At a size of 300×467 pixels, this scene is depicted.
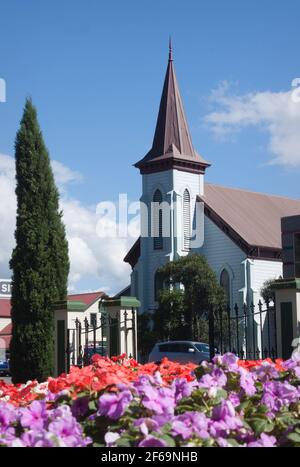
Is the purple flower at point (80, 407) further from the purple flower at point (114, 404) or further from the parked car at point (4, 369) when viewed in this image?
the parked car at point (4, 369)

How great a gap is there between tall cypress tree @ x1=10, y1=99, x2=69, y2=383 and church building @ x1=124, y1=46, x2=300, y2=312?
30.5 m

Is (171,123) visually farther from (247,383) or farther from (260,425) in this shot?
(260,425)

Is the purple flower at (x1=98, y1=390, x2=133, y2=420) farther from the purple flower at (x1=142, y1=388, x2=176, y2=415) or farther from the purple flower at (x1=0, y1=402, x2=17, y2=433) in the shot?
the purple flower at (x1=0, y1=402, x2=17, y2=433)

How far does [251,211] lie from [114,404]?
50398 mm

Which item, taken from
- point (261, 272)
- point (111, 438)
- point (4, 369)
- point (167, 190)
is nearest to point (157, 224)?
point (167, 190)

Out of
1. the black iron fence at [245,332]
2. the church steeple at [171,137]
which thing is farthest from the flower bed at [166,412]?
the church steeple at [171,137]

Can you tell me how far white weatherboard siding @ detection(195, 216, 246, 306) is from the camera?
161 ft

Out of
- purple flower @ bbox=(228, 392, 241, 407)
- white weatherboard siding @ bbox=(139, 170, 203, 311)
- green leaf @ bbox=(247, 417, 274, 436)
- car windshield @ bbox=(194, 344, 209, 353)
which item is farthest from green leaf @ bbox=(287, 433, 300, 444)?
white weatherboard siding @ bbox=(139, 170, 203, 311)

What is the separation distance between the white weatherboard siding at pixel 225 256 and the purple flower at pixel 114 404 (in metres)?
44.3

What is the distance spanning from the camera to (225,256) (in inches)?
1973

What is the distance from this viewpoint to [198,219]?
52406mm

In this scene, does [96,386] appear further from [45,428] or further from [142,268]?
[142,268]
